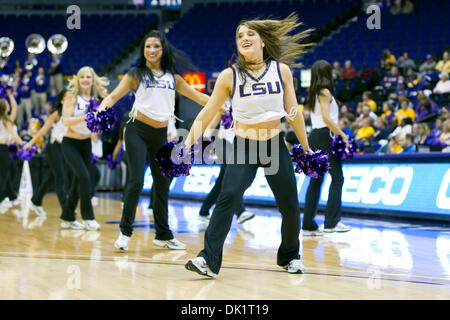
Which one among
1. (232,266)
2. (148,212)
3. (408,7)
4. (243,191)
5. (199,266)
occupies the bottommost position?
(148,212)

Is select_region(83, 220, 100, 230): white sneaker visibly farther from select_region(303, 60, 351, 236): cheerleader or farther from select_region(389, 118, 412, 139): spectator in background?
select_region(389, 118, 412, 139): spectator in background

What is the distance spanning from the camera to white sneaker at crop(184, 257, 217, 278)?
3922 millimetres

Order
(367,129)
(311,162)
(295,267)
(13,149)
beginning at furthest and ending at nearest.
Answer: (367,129)
(13,149)
(311,162)
(295,267)

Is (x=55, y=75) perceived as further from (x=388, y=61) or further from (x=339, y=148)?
(x=339, y=148)

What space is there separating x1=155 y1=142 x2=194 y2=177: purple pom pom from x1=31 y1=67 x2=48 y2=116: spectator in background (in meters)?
14.8

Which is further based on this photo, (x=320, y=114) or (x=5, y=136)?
(x=5, y=136)

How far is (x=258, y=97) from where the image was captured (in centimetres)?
413

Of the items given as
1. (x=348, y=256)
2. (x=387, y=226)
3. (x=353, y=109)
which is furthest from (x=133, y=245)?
(x=353, y=109)

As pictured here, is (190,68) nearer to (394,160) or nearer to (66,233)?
(66,233)

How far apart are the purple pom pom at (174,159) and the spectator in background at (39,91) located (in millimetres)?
14782

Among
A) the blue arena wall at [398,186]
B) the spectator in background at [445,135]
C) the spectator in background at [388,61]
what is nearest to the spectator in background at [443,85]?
the spectator in background at [388,61]

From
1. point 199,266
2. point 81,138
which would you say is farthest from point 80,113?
point 199,266

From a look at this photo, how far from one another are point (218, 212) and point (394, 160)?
5149 millimetres

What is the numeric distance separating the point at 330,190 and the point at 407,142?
10.2 feet
